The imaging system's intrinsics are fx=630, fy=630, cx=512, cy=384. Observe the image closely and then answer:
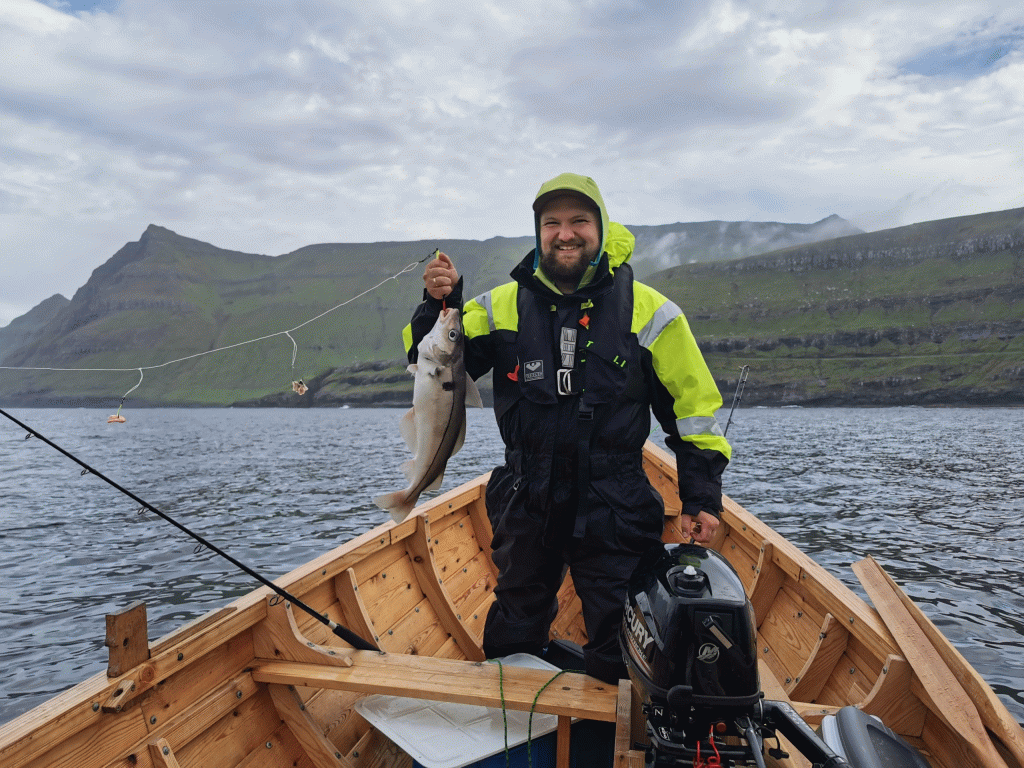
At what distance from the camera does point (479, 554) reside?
7.60 metres

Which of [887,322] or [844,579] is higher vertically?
[887,322]

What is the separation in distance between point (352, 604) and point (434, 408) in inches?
79.3

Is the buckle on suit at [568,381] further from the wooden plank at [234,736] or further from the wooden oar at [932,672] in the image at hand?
the wooden plank at [234,736]

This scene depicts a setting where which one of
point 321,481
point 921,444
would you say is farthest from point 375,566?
point 921,444

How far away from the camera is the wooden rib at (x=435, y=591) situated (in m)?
6.05

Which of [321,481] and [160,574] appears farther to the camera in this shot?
[321,481]

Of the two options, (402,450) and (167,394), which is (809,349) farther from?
(167,394)

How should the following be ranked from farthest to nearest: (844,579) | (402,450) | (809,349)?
(809,349), (402,450), (844,579)

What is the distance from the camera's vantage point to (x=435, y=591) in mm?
6070

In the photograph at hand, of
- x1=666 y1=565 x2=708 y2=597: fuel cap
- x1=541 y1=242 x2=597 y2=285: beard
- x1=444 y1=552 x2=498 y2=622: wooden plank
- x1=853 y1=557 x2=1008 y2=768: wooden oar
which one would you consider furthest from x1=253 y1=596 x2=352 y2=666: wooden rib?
x1=853 y1=557 x2=1008 y2=768: wooden oar

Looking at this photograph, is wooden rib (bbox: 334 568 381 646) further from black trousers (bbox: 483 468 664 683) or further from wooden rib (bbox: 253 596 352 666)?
black trousers (bbox: 483 468 664 683)

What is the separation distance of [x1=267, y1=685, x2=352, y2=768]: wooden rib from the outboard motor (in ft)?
6.85

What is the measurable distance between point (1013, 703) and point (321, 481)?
962 inches

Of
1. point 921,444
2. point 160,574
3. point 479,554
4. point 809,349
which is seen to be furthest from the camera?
point 809,349
